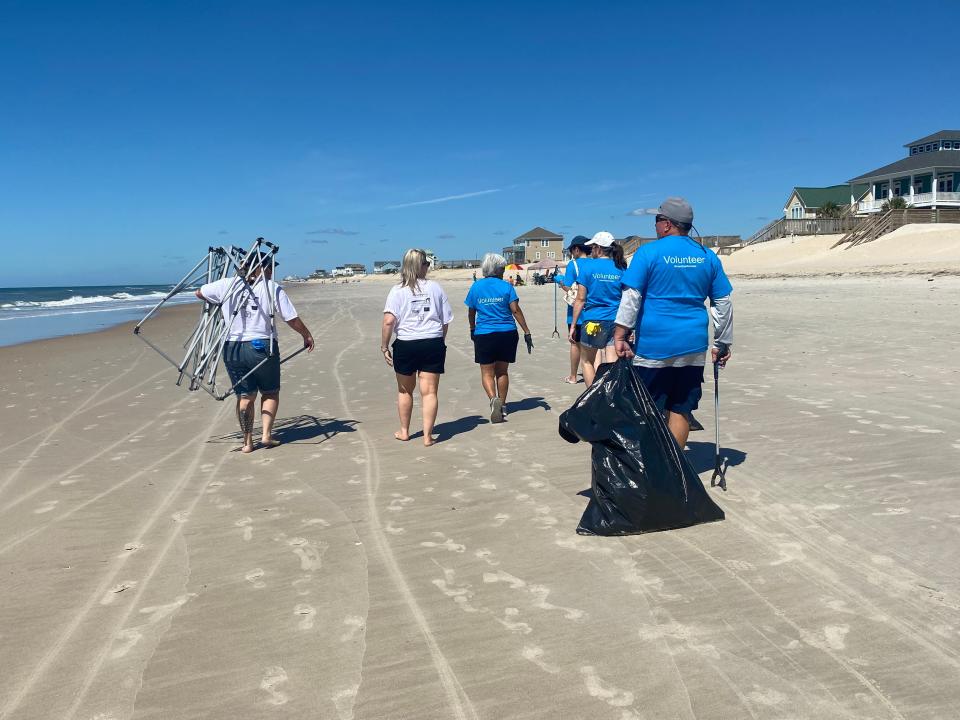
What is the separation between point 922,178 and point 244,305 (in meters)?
51.5

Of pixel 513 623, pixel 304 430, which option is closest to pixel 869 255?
pixel 304 430

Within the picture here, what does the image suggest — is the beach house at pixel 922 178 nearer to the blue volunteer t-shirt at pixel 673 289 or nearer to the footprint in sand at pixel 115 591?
the blue volunteer t-shirt at pixel 673 289

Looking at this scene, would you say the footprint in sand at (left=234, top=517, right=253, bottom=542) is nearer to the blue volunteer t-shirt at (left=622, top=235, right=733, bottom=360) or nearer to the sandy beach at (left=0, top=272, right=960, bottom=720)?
the sandy beach at (left=0, top=272, right=960, bottom=720)

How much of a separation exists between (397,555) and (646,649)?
4.65 feet

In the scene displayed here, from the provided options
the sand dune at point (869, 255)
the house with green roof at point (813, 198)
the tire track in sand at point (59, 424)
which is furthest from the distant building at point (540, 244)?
the tire track in sand at point (59, 424)

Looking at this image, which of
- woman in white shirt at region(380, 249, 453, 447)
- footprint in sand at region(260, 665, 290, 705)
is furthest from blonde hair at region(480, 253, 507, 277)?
footprint in sand at region(260, 665, 290, 705)

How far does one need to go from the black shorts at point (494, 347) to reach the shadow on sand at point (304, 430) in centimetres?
141

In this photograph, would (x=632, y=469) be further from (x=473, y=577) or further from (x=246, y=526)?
(x=246, y=526)

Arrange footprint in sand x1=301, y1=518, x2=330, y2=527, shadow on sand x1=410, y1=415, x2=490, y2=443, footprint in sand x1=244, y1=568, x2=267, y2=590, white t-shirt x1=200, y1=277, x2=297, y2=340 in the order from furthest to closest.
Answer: shadow on sand x1=410, y1=415, x2=490, y2=443 → white t-shirt x1=200, y1=277, x2=297, y2=340 → footprint in sand x1=301, y1=518, x2=330, y2=527 → footprint in sand x1=244, y1=568, x2=267, y2=590

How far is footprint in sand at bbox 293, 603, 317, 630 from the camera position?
2831 millimetres

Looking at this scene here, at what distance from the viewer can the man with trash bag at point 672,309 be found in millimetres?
4062

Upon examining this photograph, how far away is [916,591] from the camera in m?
2.90

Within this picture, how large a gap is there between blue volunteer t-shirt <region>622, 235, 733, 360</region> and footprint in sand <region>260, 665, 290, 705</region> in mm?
2648

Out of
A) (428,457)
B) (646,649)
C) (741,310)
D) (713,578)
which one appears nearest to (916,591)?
(713,578)
